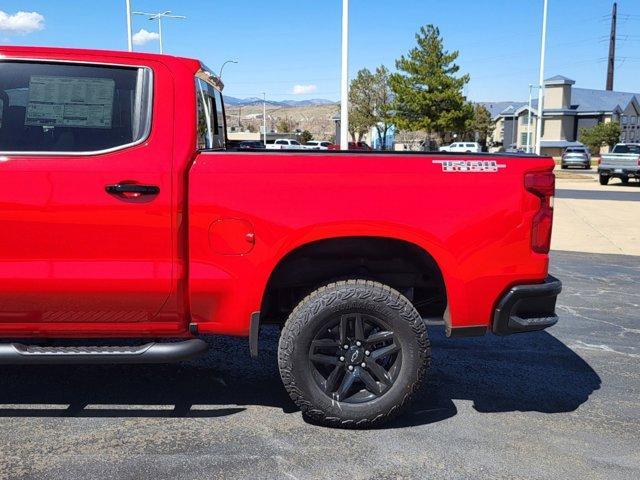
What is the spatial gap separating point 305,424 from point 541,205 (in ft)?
6.12

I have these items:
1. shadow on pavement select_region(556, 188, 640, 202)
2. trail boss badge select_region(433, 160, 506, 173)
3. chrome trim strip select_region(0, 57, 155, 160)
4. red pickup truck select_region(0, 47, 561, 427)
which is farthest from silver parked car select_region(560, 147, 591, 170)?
chrome trim strip select_region(0, 57, 155, 160)

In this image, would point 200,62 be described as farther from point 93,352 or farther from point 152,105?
point 93,352

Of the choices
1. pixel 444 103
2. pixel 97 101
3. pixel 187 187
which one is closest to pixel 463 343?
pixel 187 187

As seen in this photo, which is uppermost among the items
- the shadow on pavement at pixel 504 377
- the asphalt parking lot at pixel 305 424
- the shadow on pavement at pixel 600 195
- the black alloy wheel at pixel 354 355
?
the black alloy wheel at pixel 354 355

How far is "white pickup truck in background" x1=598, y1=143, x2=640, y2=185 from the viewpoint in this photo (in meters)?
Result: 25.7

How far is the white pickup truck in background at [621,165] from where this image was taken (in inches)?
1011

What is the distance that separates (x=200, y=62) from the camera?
3812mm

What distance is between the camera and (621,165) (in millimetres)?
25906

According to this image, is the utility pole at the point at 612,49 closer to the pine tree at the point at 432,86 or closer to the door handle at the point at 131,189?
the pine tree at the point at 432,86

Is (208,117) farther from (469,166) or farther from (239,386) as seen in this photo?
(239,386)

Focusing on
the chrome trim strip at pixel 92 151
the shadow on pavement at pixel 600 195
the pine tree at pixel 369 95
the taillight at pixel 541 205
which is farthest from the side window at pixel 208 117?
the pine tree at pixel 369 95

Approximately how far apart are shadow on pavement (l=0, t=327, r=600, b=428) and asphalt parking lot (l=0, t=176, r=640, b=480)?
0.5 inches

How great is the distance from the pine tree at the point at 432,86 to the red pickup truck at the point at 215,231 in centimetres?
5113

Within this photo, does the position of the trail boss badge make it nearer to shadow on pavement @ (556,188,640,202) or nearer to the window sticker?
the window sticker
